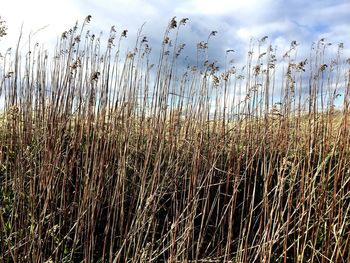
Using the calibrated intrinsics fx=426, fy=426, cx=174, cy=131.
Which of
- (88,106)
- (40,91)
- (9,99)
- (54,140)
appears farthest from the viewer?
(9,99)

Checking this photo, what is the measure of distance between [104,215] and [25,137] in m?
0.67

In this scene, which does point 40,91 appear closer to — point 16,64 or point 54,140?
point 16,64

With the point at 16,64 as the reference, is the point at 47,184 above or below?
below

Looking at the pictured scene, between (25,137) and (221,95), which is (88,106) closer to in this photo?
(25,137)

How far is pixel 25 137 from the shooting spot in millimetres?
2543

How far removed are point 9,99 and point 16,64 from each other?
325 mm

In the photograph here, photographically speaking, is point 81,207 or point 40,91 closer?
point 81,207

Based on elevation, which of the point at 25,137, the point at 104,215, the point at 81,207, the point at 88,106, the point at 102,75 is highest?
the point at 102,75

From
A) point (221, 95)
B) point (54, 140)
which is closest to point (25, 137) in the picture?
point (54, 140)

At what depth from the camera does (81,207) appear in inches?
77.0

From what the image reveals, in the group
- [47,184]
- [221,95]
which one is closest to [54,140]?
[47,184]

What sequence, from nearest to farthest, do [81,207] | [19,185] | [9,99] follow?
[19,185] → [81,207] → [9,99]

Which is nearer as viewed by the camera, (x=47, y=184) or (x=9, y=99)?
(x=47, y=184)

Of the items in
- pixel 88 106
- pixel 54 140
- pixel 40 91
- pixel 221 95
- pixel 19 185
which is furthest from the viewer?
pixel 221 95
